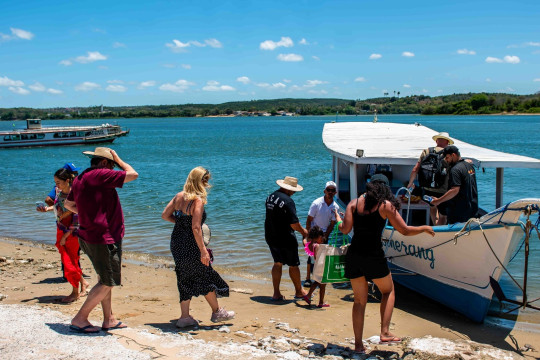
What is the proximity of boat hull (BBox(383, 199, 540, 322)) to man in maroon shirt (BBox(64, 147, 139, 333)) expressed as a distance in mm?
4208

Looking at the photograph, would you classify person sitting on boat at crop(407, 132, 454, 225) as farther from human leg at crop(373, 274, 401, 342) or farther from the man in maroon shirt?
the man in maroon shirt

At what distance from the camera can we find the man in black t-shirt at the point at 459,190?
7.48 meters

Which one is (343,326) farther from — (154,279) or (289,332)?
(154,279)

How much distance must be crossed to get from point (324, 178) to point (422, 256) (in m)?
19.5

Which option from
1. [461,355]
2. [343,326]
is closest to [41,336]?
[343,326]

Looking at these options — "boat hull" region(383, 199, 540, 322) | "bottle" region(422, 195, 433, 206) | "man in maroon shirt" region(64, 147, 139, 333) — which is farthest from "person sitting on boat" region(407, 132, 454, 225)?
"man in maroon shirt" region(64, 147, 139, 333)

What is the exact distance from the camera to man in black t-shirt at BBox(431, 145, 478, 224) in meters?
7.48

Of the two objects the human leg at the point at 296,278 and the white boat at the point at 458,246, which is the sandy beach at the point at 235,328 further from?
the white boat at the point at 458,246

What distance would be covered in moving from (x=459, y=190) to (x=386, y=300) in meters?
2.68

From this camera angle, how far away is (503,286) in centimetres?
938

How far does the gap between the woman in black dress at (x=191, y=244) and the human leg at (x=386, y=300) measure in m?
1.74

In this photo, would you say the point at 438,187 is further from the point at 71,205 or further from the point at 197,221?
the point at 71,205

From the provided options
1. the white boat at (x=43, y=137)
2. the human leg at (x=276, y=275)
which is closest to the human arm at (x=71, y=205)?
the human leg at (x=276, y=275)

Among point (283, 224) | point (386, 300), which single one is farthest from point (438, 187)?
point (386, 300)
